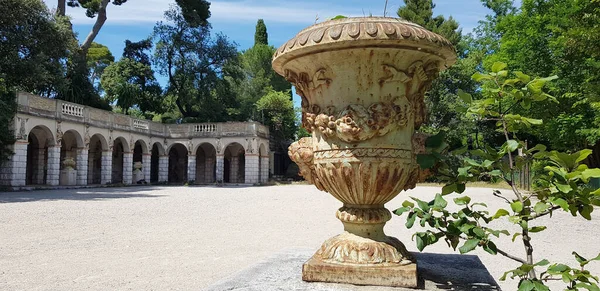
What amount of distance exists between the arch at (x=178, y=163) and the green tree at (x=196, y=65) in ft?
Result: 9.36

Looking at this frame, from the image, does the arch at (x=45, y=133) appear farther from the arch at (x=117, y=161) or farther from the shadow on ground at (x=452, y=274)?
the shadow on ground at (x=452, y=274)

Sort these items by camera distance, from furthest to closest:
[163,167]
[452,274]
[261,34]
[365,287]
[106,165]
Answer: [261,34], [163,167], [106,165], [452,274], [365,287]

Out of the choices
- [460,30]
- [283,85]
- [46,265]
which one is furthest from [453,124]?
[46,265]

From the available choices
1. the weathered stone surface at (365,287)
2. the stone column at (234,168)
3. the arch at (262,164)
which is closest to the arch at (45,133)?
the arch at (262,164)

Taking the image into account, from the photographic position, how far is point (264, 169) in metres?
33.2

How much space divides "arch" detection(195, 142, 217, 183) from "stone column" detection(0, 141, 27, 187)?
1630 cm

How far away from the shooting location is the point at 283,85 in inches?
1722

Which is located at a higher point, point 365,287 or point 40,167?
point 40,167

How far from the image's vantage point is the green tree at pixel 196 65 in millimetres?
34125

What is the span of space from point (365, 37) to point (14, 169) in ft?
72.1

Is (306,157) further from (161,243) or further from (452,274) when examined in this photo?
(161,243)

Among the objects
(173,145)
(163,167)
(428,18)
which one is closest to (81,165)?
(163,167)

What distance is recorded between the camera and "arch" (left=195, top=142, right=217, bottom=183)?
3578 cm

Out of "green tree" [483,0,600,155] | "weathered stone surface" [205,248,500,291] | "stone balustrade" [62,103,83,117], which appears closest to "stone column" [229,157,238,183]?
"stone balustrade" [62,103,83,117]
